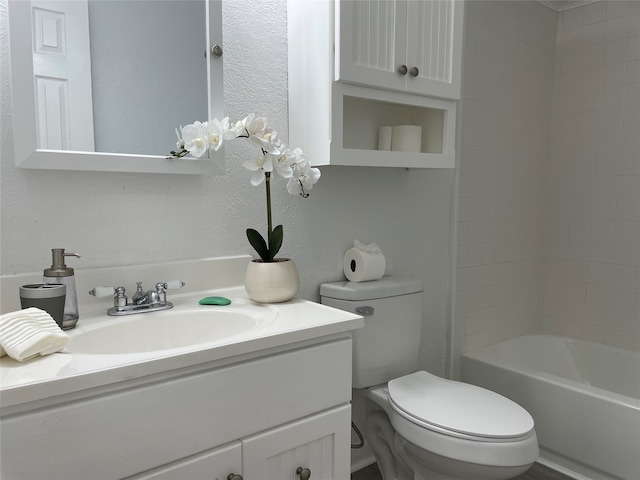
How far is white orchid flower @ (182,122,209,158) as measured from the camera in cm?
131

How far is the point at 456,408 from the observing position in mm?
1476

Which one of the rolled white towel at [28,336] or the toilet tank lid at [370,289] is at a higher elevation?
the rolled white towel at [28,336]

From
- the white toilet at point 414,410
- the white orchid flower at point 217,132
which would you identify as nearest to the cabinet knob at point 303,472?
the white toilet at point 414,410

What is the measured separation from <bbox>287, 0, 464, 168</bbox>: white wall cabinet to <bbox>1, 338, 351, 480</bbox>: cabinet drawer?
2.17 ft

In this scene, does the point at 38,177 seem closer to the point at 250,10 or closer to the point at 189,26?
the point at 189,26

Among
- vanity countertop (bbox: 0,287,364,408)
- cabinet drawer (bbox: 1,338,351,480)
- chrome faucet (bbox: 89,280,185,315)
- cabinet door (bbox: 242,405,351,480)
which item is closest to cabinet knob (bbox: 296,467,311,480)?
cabinet door (bbox: 242,405,351,480)

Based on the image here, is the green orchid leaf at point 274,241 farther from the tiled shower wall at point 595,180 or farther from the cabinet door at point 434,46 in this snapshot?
the tiled shower wall at point 595,180

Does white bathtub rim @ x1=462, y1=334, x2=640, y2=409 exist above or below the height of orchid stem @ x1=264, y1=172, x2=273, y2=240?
below

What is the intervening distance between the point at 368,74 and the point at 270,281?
689 mm

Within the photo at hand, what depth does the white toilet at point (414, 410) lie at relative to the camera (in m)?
1.34

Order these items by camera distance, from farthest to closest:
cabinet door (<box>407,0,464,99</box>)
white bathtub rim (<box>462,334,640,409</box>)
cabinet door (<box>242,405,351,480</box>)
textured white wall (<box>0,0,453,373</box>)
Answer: white bathtub rim (<box>462,334,640,409</box>) → cabinet door (<box>407,0,464,99</box>) → textured white wall (<box>0,0,453,373</box>) → cabinet door (<box>242,405,351,480</box>)

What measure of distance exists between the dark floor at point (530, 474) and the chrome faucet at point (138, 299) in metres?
1.09

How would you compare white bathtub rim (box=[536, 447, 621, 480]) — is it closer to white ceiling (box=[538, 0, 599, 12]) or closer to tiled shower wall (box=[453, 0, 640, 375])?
tiled shower wall (box=[453, 0, 640, 375])

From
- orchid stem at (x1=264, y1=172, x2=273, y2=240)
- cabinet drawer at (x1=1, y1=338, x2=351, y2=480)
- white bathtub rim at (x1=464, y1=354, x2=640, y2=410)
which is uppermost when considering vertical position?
orchid stem at (x1=264, y1=172, x2=273, y2=240)
